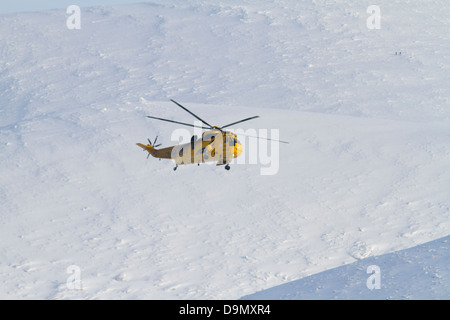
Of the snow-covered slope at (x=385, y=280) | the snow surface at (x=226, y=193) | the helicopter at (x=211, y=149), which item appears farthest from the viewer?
the snow surface at (x=226, y=193)

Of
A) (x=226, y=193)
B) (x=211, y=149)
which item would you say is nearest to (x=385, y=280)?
(x=226, y=193)

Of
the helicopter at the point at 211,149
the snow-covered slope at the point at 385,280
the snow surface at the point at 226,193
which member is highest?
the helicopter at the point at 211,149

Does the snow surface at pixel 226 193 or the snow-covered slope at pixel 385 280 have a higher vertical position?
the snow surface at pixel 226 193

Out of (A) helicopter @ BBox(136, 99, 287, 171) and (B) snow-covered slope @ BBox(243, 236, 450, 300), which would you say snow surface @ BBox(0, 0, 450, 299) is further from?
(A) helicopter @ BBox(136, 99, 287, 171)

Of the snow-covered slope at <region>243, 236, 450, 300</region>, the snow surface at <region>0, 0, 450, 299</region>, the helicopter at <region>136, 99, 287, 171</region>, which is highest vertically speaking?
the helicopter at <region>136, 99, 287, 171</region>

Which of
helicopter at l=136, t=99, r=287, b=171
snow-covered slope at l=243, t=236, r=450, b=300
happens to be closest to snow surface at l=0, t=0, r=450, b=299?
snow-covered slope at l=243, t=236, r=450, b=300

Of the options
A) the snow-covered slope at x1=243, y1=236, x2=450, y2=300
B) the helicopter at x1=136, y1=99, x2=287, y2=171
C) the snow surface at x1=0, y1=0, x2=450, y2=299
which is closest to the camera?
the helicopter at x1=136, y1=99, x2=287, y2=171

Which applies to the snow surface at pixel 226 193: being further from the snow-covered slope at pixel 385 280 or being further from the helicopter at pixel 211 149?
the helicopter at pixel 211 149

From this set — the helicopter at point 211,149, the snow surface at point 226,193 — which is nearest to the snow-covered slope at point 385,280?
the snow surface at point 226,193

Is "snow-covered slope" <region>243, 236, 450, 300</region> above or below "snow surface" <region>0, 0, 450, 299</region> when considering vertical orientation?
below

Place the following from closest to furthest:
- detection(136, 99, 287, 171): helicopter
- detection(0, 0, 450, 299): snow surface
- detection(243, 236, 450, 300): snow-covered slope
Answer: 1. detection(136, 99, 287, 171): helicopter
2. detection(243, 236, 450, 300): snow-covered slope
3. detection(0, 0, 450, 299): snow surface
